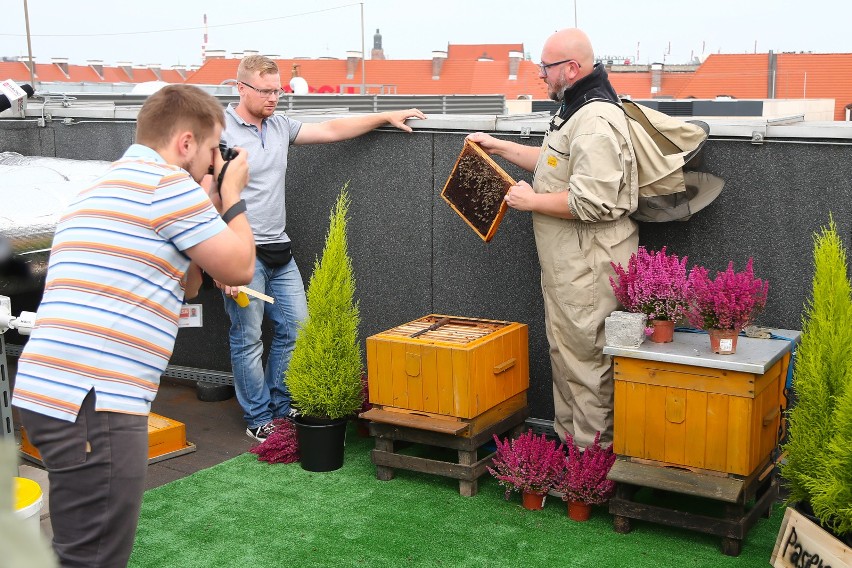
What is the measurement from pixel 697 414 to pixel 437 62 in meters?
54.9

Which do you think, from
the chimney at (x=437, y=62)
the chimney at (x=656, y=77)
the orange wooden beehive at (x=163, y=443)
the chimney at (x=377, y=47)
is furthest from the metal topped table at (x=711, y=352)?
the chimney at (x=377, y=47)

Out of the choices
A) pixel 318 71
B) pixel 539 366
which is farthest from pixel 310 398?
pixel 318 71

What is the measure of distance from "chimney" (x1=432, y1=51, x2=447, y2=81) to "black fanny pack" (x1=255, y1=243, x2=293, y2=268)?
172 ft

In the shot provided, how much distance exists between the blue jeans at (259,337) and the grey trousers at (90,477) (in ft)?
10.4

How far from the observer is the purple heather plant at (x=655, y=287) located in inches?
174

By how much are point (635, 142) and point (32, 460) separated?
393 centimetres

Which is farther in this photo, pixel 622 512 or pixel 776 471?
pixel 776 471

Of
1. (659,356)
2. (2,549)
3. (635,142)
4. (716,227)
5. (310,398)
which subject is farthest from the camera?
(310,398)

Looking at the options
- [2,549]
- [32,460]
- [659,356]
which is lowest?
[32,460]

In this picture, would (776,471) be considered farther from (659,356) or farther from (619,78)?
(619,78)

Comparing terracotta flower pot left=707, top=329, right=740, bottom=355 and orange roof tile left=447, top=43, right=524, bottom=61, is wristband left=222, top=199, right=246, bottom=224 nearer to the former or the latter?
terracotta flower pot left=707, top=329, right=740, bottom=355

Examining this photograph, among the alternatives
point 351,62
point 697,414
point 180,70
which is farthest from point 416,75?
point 697,414

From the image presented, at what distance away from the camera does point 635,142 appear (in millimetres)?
4637

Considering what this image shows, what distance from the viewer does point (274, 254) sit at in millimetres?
5844
